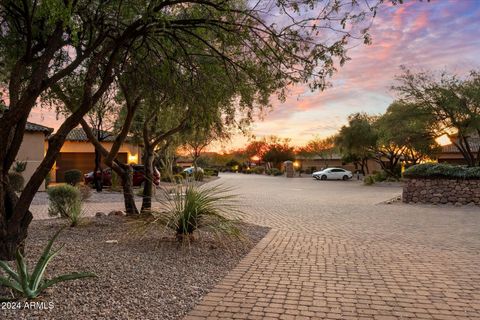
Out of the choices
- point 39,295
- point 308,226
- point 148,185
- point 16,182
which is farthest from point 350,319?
point 16,182

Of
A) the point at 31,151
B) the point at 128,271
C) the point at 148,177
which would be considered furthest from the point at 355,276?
the point at 31,151

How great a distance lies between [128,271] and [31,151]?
64.8 ft

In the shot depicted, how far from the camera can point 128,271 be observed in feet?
17.9

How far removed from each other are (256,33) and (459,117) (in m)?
20.5

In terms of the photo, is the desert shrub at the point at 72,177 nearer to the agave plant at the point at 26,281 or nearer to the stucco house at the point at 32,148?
the stucco house at the point at 32,148

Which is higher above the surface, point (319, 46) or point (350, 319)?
point (319, 46)

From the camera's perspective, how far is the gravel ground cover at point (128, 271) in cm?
412

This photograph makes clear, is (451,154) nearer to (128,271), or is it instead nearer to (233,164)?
(128,271)

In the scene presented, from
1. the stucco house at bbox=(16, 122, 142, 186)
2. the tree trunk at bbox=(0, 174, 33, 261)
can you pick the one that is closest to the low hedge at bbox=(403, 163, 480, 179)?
the tree trunk at bbox=(0, 174, 33, 261)

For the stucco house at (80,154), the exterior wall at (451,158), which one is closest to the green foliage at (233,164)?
the exterior wall at (451,158)

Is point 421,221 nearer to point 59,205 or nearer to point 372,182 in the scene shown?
point 59,205

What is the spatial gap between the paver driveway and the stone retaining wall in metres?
7.03

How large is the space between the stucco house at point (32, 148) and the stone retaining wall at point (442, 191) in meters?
18.9

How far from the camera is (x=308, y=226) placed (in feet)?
36.7
